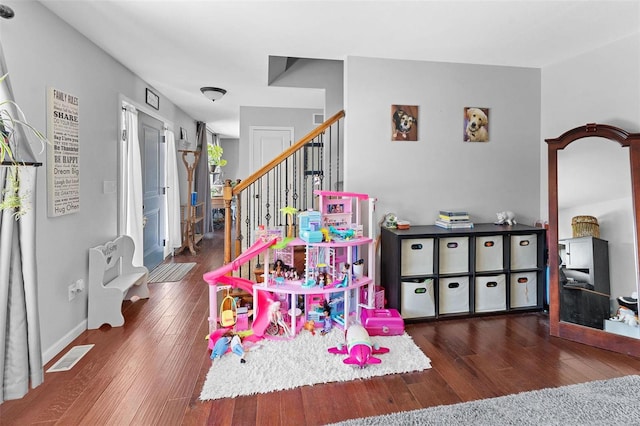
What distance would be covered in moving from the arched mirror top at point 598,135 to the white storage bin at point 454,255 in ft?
3.54

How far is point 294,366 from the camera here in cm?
223

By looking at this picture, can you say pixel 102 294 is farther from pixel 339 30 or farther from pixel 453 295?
pixel 453 295

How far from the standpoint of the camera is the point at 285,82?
14.4 feet

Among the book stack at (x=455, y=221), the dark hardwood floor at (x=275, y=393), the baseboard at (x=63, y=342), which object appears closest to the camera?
the dark hardwood floor at (x=275, y=393)

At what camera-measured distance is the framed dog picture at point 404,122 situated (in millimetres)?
3311

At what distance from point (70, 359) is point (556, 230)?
3.86m

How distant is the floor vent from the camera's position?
7.32ft

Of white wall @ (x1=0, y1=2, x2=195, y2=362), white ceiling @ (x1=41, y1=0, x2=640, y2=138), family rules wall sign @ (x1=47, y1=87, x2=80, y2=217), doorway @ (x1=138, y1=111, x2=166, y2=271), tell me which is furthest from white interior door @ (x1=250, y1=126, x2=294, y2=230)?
family rules wall sign @ (x1=47, y1=87, x2=80, y2=217)

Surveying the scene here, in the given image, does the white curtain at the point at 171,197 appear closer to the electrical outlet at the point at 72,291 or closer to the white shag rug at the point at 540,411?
the electrical outlet at the point at 72,291

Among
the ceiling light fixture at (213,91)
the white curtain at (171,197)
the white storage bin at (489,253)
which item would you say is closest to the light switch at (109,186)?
the ceiling light fixture at (213,91)

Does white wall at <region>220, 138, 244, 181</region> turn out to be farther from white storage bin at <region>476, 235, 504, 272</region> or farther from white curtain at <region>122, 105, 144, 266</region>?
white storage bin at <region>476, 235, 504, 272</region>

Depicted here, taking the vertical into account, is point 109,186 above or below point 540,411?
above

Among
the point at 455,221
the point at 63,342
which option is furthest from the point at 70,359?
the point at 455,221

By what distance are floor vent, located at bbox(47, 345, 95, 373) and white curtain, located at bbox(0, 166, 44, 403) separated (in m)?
0.53
